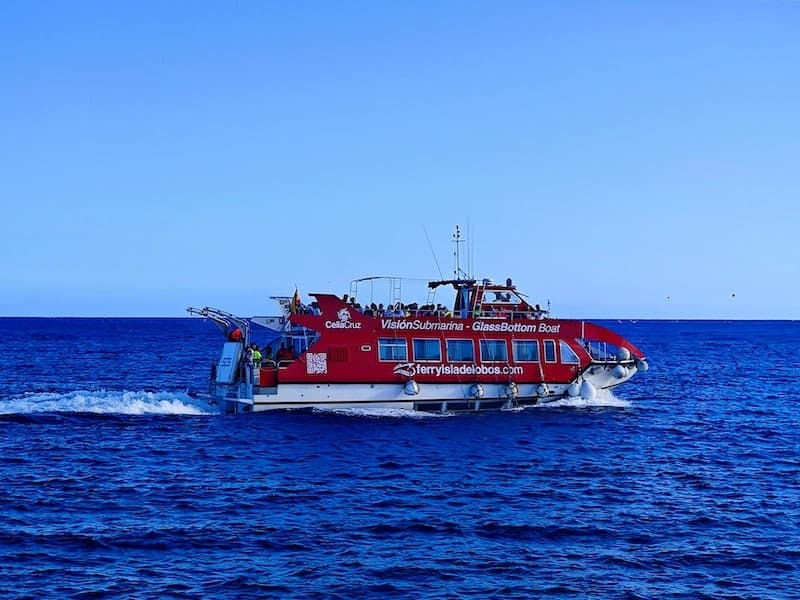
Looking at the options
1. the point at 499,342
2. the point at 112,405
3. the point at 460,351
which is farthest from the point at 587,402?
the point at 112,405

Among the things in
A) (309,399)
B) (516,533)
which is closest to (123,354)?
(309,399)

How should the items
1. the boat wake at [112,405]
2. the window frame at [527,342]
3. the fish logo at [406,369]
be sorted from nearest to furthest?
1. the fish logo at [406,369]
2. the boat wake at [112,405]
3. the window frame at [527,342]

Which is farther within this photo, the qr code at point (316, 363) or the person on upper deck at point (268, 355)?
the person on upper deck at point (268, 355)

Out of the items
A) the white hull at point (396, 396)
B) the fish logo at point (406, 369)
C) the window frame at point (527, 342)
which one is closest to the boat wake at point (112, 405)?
the white hull at point (396, 396)

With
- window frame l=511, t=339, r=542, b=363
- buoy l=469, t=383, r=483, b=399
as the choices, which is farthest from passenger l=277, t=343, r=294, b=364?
window frame l=511, t=339, r=542, b=363

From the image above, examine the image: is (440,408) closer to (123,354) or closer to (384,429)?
(384,429)

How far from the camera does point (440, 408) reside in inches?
1601

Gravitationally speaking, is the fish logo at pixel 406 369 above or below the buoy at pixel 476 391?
above

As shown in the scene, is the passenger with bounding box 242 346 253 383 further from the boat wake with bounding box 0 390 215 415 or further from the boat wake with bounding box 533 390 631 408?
the boat wake with bounding box 533 390 631 408

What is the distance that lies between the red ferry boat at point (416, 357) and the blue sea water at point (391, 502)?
119cm

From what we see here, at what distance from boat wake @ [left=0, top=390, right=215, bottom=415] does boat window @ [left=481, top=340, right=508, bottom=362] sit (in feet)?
40.9

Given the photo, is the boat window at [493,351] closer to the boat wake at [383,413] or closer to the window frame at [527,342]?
the window frame at [527,342]

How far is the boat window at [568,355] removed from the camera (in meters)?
42.5

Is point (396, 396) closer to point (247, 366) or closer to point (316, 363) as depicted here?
point (316, 363)
